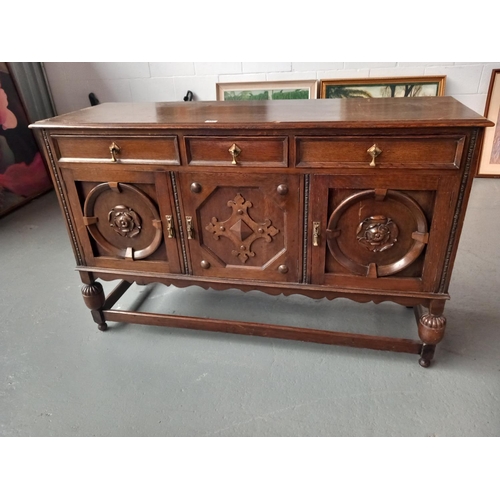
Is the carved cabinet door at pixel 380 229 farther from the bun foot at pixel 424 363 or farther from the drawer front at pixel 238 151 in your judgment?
the bun foot at pixel 424 363

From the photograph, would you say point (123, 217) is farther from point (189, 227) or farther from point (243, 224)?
point (243, 224)

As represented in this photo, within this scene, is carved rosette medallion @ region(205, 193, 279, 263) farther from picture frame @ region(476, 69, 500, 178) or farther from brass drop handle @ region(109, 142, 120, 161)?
picture frame @ region(476, 69, 500, 178)

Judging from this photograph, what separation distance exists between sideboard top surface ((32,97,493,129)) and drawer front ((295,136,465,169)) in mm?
59

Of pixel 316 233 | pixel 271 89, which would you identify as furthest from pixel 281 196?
pixel 271 89

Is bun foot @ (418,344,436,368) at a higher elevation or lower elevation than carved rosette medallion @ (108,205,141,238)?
lower

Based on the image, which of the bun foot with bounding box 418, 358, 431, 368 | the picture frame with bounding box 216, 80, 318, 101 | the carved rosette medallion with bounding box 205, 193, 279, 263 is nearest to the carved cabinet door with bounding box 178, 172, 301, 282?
the carved rosette medallion with bounding box 205, 193, 279, 263

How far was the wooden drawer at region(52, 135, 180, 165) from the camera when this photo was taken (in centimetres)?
164

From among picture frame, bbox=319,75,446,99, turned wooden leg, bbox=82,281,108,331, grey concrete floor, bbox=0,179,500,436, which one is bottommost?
grey concrete floor, bbox=0,179,500,436

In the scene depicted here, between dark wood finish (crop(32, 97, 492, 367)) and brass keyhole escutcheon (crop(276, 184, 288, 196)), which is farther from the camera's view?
brass keyhole escutcheon (crop(276, 184, 288, 196))

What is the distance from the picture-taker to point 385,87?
11.3ft

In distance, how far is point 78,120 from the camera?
1.71 metres

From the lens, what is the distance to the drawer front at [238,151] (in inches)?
61.2

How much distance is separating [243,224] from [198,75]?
7.99ft

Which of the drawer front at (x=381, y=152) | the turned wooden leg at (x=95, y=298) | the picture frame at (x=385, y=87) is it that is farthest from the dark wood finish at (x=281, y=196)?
the picture frame at (x=385, y=87)
